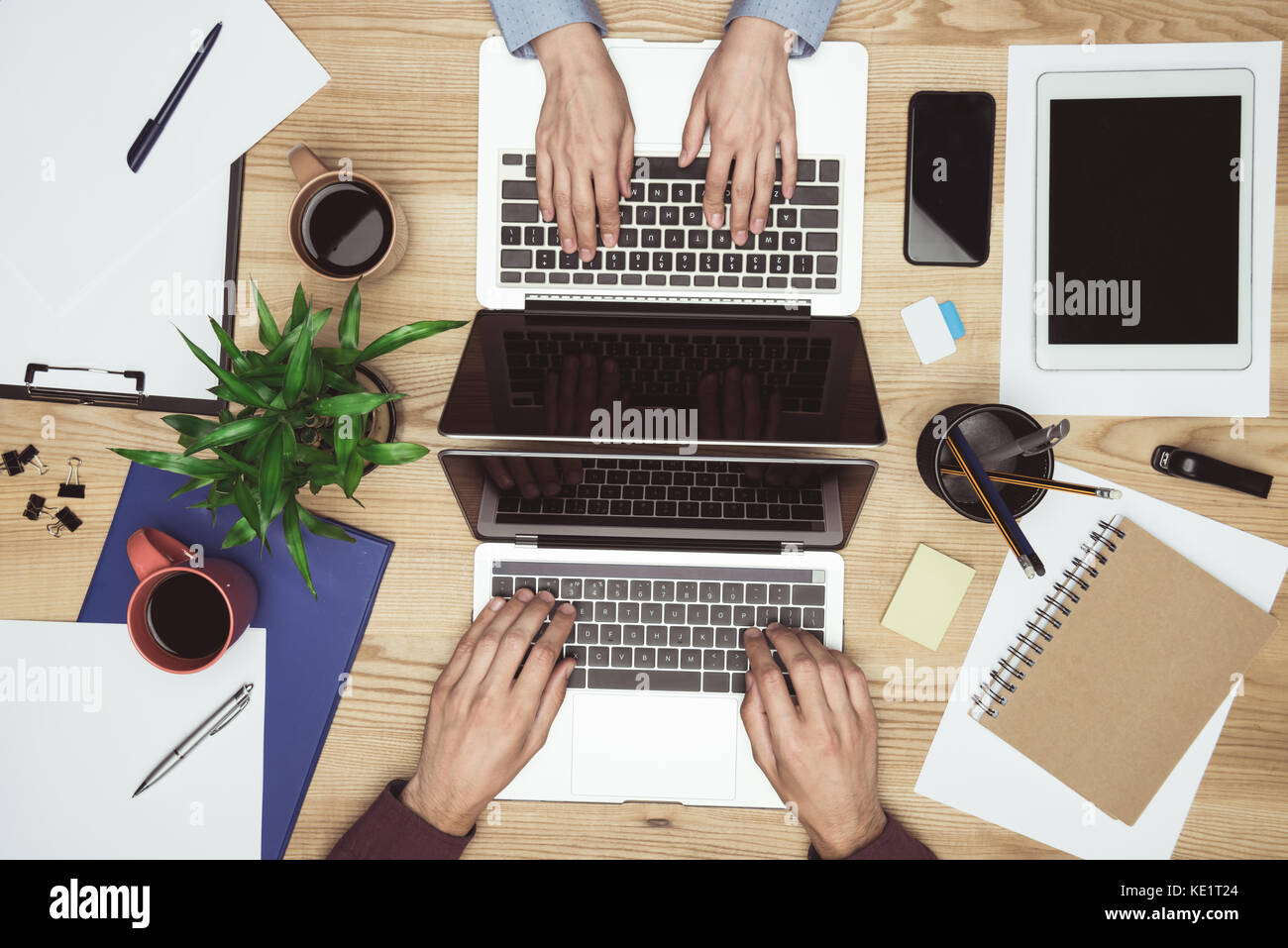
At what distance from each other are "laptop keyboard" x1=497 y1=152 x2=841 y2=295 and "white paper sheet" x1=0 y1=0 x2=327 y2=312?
39 cm

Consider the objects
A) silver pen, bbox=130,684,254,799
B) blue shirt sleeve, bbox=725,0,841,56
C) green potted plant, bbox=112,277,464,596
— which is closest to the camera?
green potted plant, bbox=112,277,464,596

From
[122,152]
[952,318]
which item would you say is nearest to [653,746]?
[952,318]

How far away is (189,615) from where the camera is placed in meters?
0.86

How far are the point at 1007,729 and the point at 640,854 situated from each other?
53cm

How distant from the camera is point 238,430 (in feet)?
2.11

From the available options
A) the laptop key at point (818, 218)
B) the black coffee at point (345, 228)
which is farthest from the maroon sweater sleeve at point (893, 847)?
the black coffee at point (345, 228)

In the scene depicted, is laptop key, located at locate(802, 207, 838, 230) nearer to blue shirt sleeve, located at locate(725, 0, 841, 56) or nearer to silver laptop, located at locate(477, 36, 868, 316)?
silver laptop, located at locate(477, 36, 868, 316)

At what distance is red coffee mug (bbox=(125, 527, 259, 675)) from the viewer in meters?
0.80

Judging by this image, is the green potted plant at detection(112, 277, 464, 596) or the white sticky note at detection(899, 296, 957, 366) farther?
the white sticky note at detection(899, 296, 957, 366)

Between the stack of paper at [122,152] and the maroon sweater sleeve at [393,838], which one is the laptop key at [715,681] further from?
the stack of paper at [122,152]

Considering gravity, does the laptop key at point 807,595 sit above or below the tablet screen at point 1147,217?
below

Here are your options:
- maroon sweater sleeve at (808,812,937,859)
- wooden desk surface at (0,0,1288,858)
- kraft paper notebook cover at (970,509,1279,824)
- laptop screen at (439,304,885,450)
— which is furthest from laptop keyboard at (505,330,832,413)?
maroon sweater sleeve at (808,812,937,859)

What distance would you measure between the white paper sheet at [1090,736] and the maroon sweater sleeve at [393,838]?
65 centimetres

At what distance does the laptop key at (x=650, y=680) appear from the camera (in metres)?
0.88
